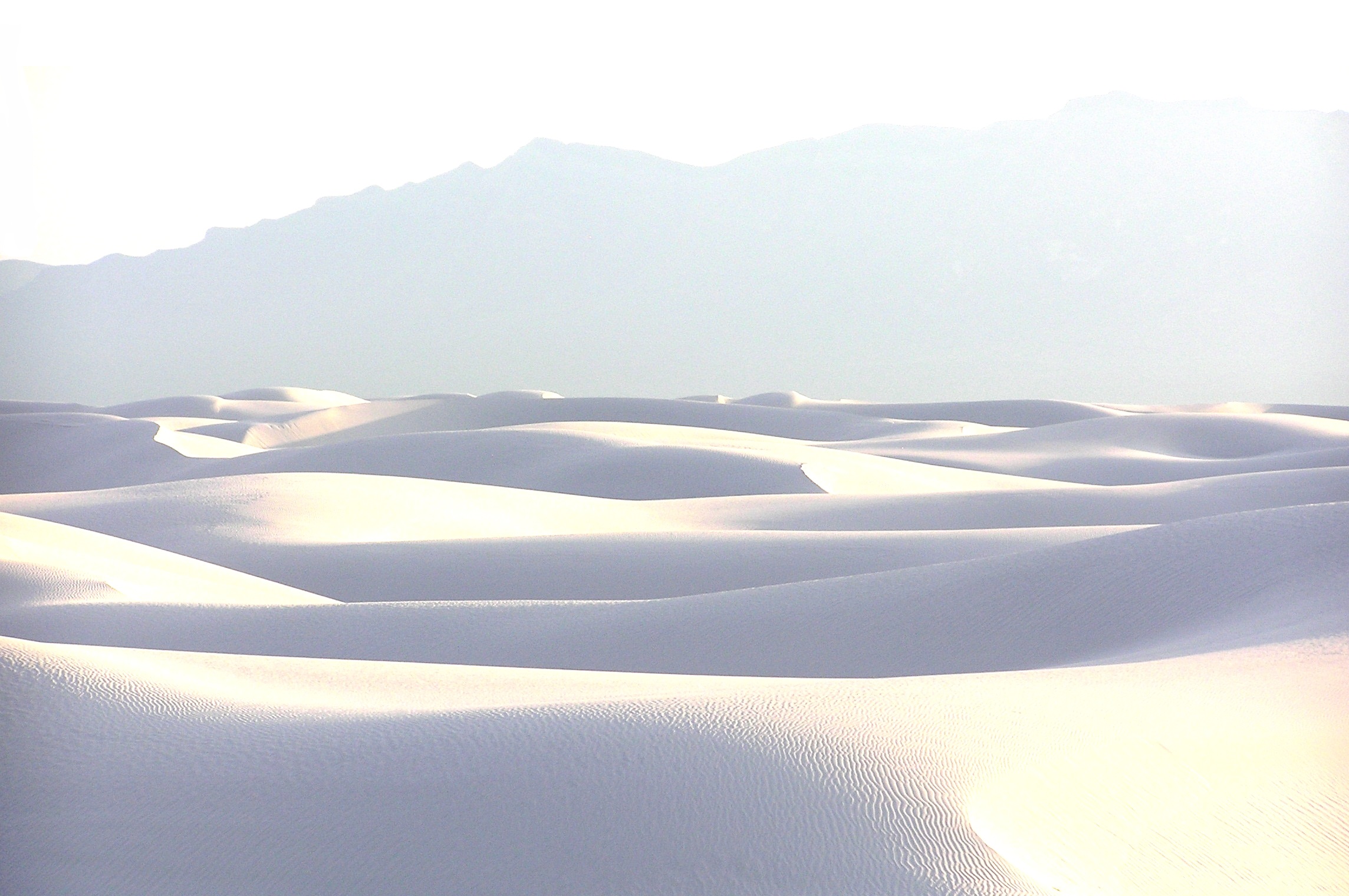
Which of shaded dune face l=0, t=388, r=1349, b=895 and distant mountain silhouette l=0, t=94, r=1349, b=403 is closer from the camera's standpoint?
shaded dune face l=0, t=388, r=1349, b=895

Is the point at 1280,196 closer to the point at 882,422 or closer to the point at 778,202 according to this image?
the point at 778,202

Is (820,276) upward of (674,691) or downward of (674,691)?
upward

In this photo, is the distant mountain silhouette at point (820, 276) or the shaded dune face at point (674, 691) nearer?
the shaded dune face at point (674, 691)

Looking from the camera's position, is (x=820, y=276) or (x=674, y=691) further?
(x=820, y=276)
